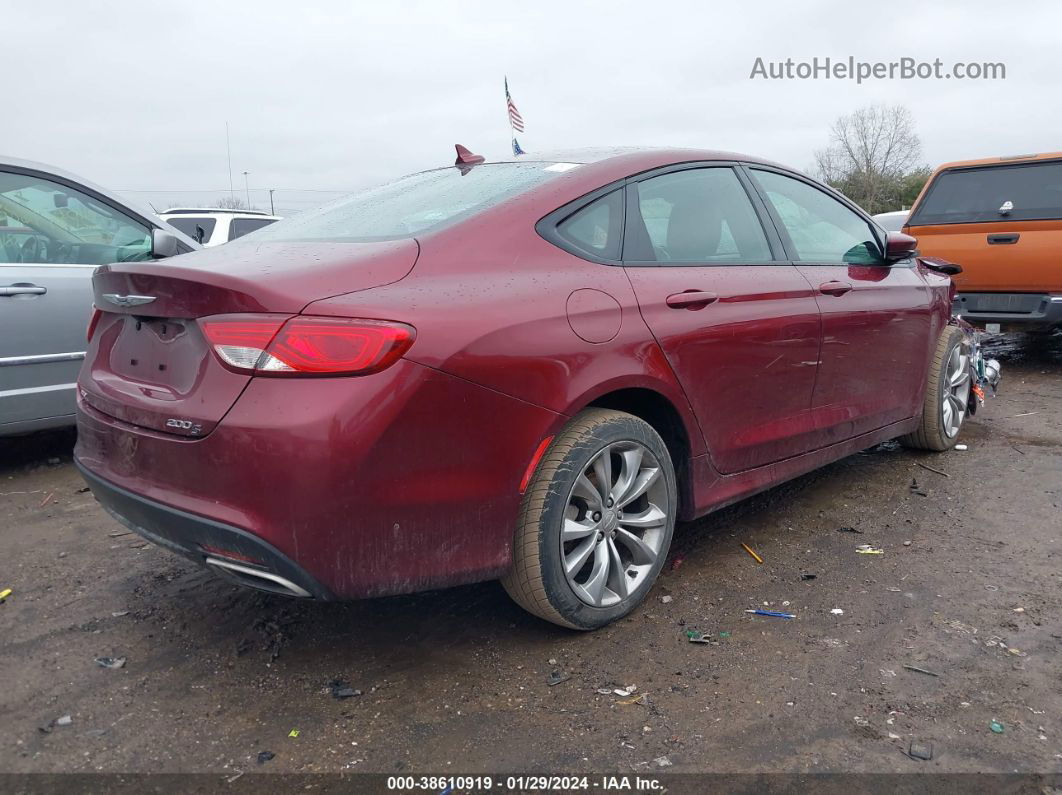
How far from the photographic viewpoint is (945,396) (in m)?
4.81

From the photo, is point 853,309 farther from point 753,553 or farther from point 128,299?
point 128,299

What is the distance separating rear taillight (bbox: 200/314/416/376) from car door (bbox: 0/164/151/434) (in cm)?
291

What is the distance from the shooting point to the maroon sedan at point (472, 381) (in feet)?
7.26

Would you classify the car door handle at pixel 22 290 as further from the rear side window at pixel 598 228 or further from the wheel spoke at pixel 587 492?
the wheel spoke at pixel 587 492

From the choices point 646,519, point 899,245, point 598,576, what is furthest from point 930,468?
point 598,576

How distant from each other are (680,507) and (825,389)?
0.98 metres

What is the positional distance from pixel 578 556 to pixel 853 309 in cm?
192

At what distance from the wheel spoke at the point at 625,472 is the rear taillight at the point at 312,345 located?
0.92 m

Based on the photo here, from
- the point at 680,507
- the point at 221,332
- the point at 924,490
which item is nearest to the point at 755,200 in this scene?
the point at 680,507

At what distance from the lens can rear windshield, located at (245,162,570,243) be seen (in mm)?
2758

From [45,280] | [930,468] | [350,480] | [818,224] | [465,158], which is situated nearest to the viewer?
[350,480]

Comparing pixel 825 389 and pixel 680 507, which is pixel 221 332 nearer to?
pixel 680 507

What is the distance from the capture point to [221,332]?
7.45 feet

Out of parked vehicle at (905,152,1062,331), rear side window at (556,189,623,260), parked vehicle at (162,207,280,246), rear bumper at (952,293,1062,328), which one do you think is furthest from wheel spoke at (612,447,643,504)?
parked vehicle at (162,207,280,246)
